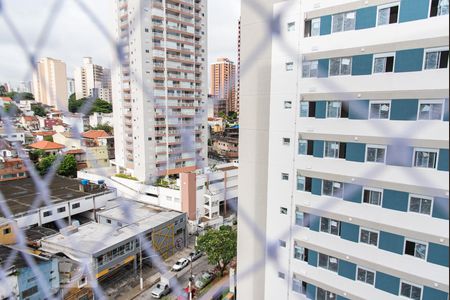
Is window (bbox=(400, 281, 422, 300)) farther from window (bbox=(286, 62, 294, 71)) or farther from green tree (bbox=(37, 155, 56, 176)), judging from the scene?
green tree (bbox=(37, 155, 56, 176))

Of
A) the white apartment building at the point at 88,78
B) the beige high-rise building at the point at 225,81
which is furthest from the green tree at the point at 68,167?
the white apartment building at the point at 88,78

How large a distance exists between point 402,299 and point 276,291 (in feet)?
2.75

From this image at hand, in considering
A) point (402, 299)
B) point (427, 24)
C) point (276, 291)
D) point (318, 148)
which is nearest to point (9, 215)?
point (276, 291)

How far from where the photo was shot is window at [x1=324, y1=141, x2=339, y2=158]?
1.72 metres

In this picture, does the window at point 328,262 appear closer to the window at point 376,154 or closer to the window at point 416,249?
the window at point 416,249

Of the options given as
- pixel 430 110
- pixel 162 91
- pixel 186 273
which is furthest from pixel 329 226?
pixel 162 91

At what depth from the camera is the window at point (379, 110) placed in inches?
59.9

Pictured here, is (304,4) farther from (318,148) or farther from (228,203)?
(228,203)

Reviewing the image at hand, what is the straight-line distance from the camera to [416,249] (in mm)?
1528

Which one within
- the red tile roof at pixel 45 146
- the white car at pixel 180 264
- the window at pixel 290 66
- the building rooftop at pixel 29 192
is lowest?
the white car at pixel 180 264

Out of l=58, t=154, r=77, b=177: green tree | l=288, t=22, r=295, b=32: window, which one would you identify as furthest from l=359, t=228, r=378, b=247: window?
l=58, t=154, r=77, b=177: green tree

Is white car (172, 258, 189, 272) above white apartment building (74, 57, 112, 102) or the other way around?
the other way around

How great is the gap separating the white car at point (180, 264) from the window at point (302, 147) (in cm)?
343

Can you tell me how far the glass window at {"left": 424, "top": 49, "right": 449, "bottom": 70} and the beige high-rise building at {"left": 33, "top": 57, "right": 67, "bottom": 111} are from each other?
6.48 ft
